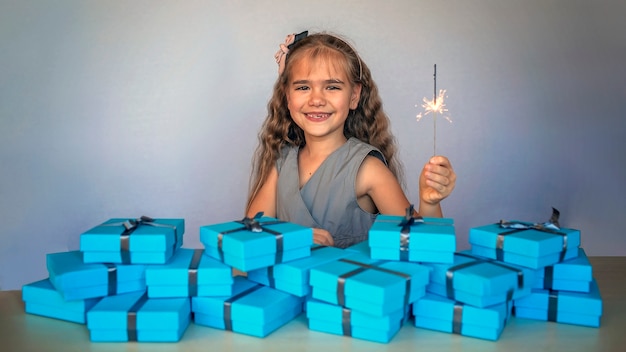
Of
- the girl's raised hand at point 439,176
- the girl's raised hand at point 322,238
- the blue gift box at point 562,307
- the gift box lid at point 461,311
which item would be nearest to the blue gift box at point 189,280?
the gift box lid at point 461,311

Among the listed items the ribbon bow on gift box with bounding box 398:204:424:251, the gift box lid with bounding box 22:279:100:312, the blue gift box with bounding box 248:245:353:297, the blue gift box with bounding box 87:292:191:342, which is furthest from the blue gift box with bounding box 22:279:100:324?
the ribbon bow on gift box with bounding box 398:204:424:251

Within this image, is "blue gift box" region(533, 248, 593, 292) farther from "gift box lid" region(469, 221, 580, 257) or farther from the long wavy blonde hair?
the long wavy blonde hair

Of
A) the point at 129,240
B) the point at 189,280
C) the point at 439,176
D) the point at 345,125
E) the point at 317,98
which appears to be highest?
the point at 317,98

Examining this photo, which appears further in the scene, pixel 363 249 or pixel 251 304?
pixel 363 249

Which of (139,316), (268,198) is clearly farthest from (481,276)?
(268,198)

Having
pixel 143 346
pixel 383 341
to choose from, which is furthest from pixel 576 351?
pixel 143 346

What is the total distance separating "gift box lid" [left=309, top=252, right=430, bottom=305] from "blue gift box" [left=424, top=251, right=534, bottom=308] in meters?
0.05

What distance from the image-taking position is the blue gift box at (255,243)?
1.46m

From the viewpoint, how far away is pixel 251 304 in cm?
144

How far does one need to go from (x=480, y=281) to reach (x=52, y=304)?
1132mm

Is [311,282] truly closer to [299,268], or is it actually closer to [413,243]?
[299,268]

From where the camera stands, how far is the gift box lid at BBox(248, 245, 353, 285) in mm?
1459

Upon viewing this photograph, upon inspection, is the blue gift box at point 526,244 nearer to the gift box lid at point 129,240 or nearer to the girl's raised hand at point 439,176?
the girl's raised hand at point 439,176

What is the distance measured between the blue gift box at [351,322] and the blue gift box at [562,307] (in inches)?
14.0
